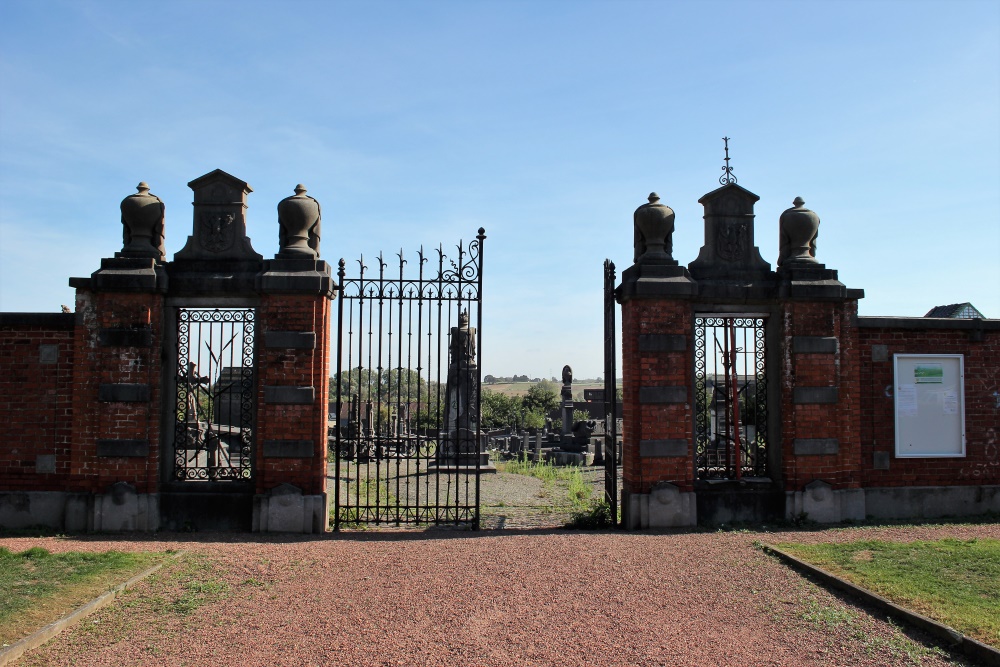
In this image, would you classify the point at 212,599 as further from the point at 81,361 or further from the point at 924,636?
the point at 924,636

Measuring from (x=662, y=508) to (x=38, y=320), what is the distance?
783cm

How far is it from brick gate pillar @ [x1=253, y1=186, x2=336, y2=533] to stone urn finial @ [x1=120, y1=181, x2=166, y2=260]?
151 cm

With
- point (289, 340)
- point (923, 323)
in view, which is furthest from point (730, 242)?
point (289, 340)

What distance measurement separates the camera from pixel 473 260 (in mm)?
9492

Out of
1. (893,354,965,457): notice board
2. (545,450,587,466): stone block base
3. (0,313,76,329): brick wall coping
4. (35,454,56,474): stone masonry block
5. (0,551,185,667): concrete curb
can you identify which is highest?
(0,313,76,329): brick wall coping

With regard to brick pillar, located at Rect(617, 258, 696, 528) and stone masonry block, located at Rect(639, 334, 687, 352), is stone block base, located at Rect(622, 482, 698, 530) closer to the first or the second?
brick pillar, located at Rect(617, 258, 696, 528)

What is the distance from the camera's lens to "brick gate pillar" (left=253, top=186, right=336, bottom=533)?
8867mm

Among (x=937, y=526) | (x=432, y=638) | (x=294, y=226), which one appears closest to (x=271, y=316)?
(x=294, y=226)

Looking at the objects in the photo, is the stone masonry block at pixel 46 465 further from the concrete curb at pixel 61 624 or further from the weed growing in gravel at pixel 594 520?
the weed growing in gravel at pixel 594 520

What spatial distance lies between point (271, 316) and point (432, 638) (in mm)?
4737

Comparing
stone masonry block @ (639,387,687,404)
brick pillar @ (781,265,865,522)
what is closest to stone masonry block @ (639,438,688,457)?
stone masonry block @ (639,387,687,404)

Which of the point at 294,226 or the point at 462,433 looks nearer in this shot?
the point at 294,226

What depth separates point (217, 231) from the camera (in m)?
9.26

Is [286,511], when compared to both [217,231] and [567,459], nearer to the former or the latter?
[217,231]
